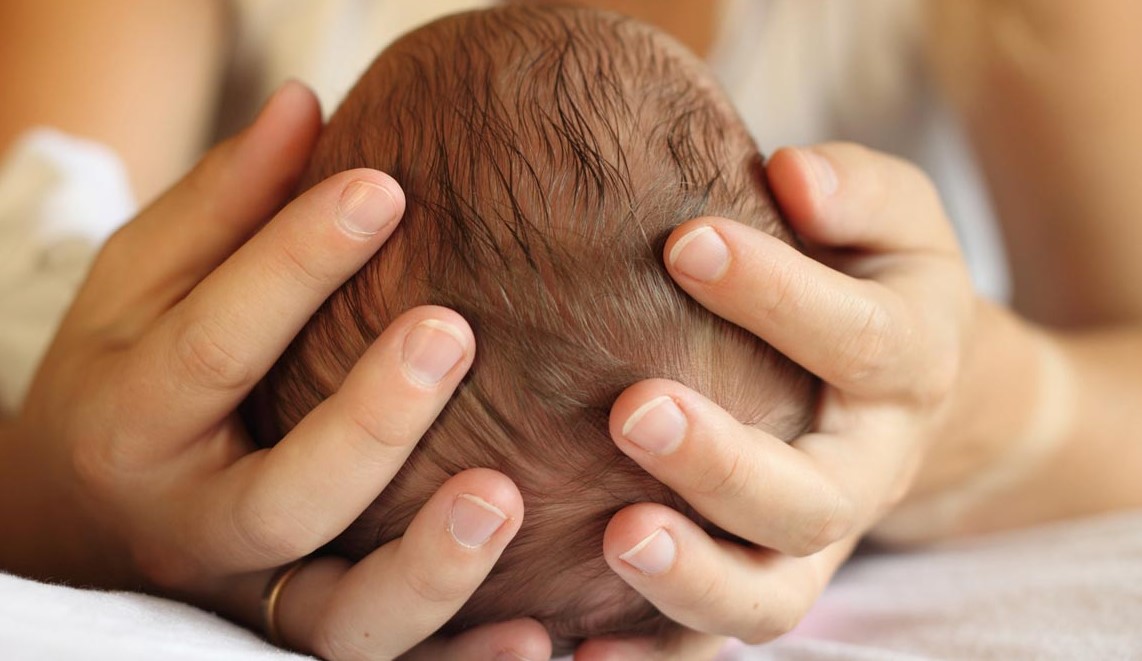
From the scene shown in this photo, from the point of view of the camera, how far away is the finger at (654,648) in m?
0.61

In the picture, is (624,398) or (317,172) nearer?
(624,398)

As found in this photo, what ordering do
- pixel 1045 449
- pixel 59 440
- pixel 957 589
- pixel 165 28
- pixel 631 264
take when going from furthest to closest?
pixel 165 28
pixel 1045 449
pixel 957 589
pixel 59 440
pixel 631 264

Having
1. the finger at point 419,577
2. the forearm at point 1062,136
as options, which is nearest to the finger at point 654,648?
the finger at point 419,577

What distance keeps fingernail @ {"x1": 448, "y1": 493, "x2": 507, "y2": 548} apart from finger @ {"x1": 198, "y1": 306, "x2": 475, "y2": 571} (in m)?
0.05

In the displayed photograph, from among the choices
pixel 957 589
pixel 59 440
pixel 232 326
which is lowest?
pixel 957 589

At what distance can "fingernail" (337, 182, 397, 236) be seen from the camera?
526mm

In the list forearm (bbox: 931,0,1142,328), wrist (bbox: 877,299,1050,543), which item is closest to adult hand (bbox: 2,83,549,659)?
wrist (bbox: 877,299,1050,543)

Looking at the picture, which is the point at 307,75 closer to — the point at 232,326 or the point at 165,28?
the point at 165,28

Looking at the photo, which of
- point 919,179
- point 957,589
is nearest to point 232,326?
point 919,179

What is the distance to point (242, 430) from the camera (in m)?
0.64

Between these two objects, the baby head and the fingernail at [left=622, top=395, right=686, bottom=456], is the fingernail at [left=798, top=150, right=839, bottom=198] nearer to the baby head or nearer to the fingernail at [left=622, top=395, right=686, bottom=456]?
the baby head

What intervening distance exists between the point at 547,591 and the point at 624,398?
0.15 m

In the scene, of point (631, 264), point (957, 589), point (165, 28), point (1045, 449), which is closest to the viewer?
point (631, 264)

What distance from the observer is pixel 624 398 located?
20.2 inches
